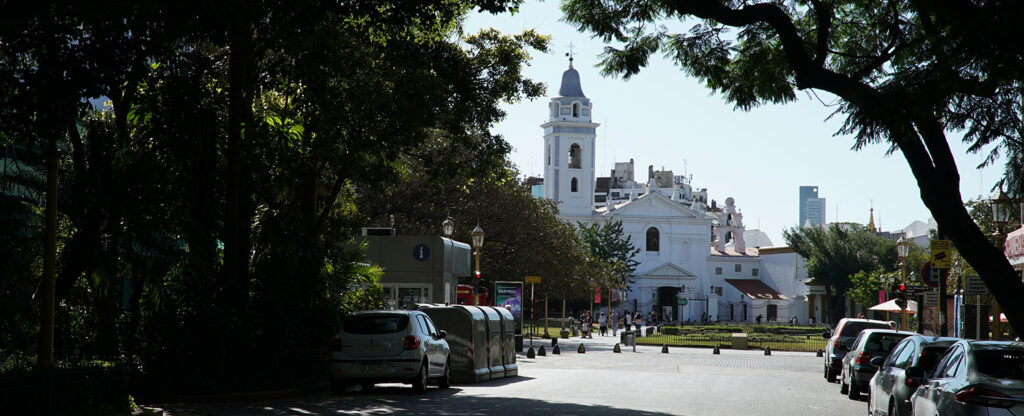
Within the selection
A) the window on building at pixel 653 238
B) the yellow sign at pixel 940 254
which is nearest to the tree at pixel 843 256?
the window on building at pixel 653 238

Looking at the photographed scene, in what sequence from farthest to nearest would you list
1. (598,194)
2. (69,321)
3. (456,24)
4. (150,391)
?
(598,194)
(456,24)
(69,321)
(150,391)

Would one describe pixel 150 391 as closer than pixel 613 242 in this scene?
Yes

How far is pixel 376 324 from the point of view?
18266mm

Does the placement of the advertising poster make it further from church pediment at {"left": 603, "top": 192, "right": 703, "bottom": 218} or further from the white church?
church pediment at {"left": 603, "top": 192, "right": 703, "bottom": 218}

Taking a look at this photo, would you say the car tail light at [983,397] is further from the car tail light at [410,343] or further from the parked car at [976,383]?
the car tail light at [410,343]

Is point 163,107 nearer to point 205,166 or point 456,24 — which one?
point 205,166

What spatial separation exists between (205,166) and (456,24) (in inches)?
257

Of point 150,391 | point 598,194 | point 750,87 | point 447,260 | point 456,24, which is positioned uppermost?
point 598,194

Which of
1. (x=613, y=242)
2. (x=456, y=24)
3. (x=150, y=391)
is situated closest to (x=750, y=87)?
(x=456, y=24)

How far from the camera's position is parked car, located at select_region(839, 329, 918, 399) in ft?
63.8

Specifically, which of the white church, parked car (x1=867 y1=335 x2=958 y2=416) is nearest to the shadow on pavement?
parked car (x1=867 y1=335 x2=958 y2=416)

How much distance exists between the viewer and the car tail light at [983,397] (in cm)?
886

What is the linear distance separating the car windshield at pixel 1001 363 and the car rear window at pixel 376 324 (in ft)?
34.0

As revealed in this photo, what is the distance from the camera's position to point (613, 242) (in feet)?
323
